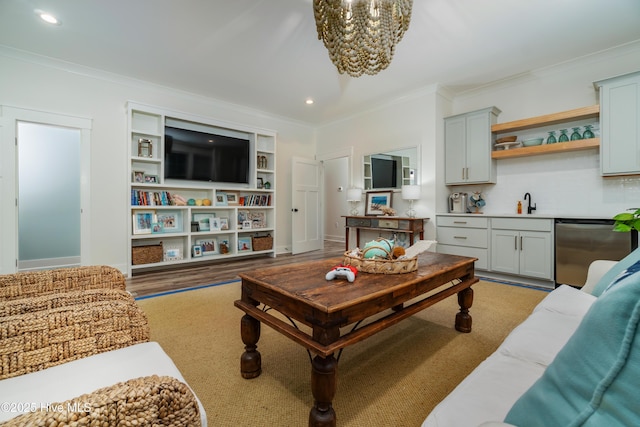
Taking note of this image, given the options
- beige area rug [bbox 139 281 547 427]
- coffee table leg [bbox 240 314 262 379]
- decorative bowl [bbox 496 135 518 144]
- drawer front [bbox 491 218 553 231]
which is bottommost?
beige area rug [bbox 139 281 547 427]

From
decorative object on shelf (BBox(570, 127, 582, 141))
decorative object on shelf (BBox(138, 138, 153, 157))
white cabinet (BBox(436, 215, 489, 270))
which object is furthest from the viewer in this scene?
decorative object on shelf (BBox(138, 138, 153, 157))

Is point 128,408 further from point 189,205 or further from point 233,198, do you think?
point 233,198

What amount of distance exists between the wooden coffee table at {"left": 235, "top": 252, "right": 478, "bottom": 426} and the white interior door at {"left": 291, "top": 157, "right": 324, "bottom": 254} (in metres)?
3.90

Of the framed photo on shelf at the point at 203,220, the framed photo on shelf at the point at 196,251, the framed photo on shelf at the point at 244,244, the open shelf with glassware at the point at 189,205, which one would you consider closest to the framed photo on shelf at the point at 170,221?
the open shelf with glassware at the point at 189,205

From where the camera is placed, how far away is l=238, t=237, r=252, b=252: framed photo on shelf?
16.8ft

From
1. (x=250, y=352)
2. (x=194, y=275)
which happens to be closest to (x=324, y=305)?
(x=250, y=352)

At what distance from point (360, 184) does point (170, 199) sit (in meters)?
3.25

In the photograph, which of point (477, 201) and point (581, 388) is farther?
point (477, 201)

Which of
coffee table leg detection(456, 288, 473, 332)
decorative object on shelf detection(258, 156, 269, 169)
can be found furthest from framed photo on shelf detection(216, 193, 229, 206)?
coffee table leg detection(456, 288, 473, 332)

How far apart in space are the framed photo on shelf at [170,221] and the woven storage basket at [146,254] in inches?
13.6

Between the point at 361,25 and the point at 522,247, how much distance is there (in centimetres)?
312

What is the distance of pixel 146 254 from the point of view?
3.97m

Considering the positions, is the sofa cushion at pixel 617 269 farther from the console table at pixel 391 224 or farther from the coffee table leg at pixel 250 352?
the console table at pixel 391 224

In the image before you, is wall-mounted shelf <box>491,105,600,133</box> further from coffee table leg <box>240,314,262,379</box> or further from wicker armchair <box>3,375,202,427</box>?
wicker armchair <box>3,375,202,427</box>
